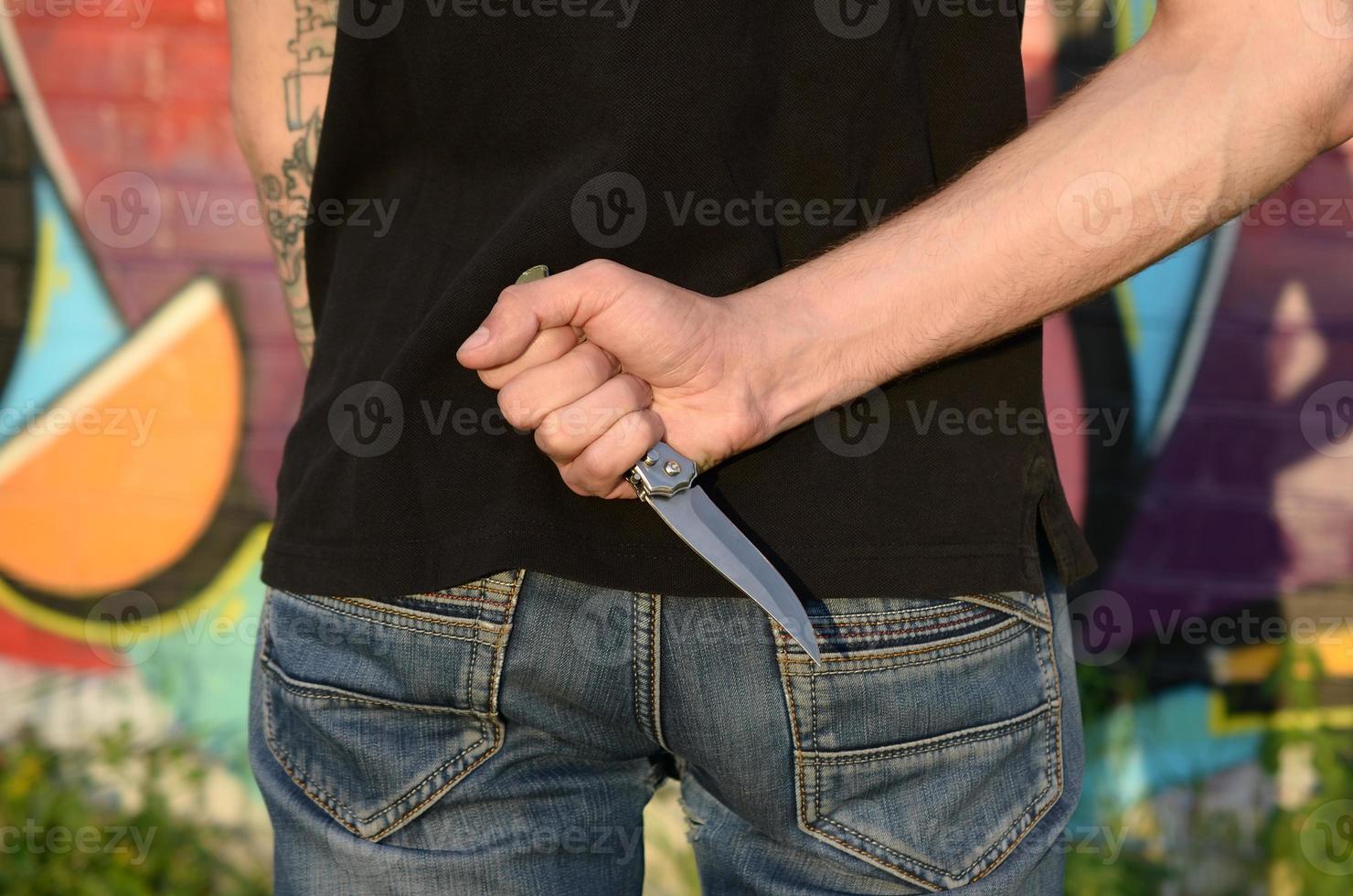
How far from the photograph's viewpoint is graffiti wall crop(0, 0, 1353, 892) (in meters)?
2.38

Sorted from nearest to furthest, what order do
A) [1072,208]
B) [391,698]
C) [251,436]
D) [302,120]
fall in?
[1072,208] < [391,698] < [302,120] < [251,436]

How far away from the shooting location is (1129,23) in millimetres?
2318

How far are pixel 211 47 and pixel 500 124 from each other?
193 centimetres

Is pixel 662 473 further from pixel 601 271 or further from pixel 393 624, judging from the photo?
pixel 393 624

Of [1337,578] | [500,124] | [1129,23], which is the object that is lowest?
[1337,578]

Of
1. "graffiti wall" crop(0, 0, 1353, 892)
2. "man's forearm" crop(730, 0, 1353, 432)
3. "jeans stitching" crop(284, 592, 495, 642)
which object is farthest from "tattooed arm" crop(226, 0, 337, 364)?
"graffiti wall" crop(0, 0, 1353, 892)

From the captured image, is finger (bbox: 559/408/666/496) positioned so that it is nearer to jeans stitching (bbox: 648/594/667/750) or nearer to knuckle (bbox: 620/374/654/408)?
knuckle (bbox: 620/374/654/408)

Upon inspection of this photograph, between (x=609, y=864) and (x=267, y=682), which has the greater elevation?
(x=267, y=682)

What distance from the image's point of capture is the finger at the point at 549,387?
0.81m

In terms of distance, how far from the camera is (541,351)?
32.4 inches

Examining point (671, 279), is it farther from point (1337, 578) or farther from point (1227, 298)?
point (1337, 578)

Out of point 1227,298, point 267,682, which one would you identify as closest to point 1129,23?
point 1227,298

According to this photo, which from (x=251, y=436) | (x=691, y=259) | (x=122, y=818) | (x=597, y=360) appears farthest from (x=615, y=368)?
(x=122, y=818)

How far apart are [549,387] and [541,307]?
0.21 feet
